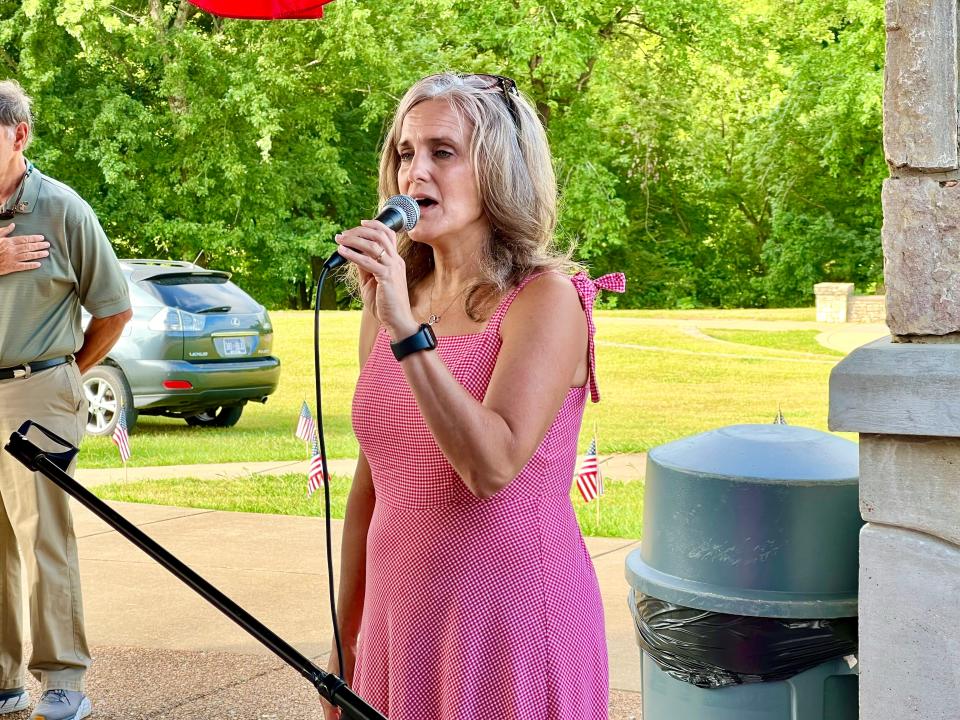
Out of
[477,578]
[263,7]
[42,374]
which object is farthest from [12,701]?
[477,578]

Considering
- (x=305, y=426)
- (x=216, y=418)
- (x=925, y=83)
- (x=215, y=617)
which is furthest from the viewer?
(x=216, y=418)

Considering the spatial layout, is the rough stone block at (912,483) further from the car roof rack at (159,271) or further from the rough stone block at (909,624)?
the car roof rack at (159,271)

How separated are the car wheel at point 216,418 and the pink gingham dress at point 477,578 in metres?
10.4

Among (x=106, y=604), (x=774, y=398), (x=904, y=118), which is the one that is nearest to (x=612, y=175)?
(x=774, y=398)

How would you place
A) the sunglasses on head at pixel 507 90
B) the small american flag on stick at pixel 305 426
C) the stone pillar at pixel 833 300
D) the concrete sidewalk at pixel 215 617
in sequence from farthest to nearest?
1. the stone pillar at pixel 833 300
2. the small american flag on stick at pixel 305 426
3. the concrete sidewalk at pixel 215 617
4. the sunglasses on head at pixel 507 90

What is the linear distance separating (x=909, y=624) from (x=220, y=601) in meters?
1.35

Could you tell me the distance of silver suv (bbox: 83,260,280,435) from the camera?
34.7ft

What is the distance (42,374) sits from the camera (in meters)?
3.88

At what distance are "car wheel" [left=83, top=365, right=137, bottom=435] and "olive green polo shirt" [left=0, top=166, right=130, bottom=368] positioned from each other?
22.3 ft

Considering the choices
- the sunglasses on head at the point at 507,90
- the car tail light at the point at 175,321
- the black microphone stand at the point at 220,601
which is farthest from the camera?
the car tail light at the point at 175,321

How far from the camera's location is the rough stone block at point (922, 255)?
7.82ft

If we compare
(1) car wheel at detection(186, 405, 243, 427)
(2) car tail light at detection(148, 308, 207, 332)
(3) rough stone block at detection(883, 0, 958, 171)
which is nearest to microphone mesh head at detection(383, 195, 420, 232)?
(3) rough stone block at detection(883, 0, 958, 171)

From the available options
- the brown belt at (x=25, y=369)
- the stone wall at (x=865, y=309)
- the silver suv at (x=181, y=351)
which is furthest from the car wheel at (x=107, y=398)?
the stone wall at (x=865, y=309)

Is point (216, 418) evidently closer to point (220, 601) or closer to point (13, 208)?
point (13, 208)
